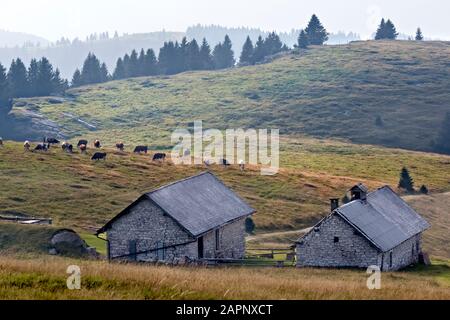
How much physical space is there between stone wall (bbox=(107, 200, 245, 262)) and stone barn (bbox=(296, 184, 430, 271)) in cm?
706

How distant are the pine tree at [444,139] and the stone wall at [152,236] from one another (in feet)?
425

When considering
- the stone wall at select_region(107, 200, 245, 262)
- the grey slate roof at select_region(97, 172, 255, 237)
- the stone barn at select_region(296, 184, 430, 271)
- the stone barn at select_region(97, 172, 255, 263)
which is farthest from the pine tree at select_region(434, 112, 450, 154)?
the stone wall at select_region(107, 200, 245, 262)

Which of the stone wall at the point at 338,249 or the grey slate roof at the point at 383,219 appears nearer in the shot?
the stone wall at the point at 338,249

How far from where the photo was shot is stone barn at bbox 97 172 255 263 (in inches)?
1980

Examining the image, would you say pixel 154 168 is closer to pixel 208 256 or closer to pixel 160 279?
pixel 208 256

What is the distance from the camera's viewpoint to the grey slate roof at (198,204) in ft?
165

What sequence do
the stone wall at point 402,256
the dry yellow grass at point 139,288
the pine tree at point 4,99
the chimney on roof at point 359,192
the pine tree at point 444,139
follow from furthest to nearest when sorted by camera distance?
the pine tree at point 4,99 → the pine tree at point 444,139 → the chimney on roof at point 359,192 → the stone wall at point 402,256 → the dry yellow grass at point 139,288

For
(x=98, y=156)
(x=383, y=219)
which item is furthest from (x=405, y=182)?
(x=383, y=219)

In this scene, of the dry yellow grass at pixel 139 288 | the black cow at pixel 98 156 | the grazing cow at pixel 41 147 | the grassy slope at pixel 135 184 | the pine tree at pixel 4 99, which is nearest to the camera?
the dry yellow grass at pixel 139 288

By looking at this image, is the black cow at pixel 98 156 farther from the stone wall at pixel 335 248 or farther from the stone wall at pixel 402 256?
the stone wall at pixel 335 248

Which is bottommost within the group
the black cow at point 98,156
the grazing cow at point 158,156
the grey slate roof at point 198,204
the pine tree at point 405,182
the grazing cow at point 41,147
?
the pine tree at point 405,182

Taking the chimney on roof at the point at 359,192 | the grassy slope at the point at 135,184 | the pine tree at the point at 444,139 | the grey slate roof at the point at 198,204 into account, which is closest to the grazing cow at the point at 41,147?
the grassy slope at the point at 135,184

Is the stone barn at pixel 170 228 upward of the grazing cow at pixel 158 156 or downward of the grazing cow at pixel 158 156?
downward
